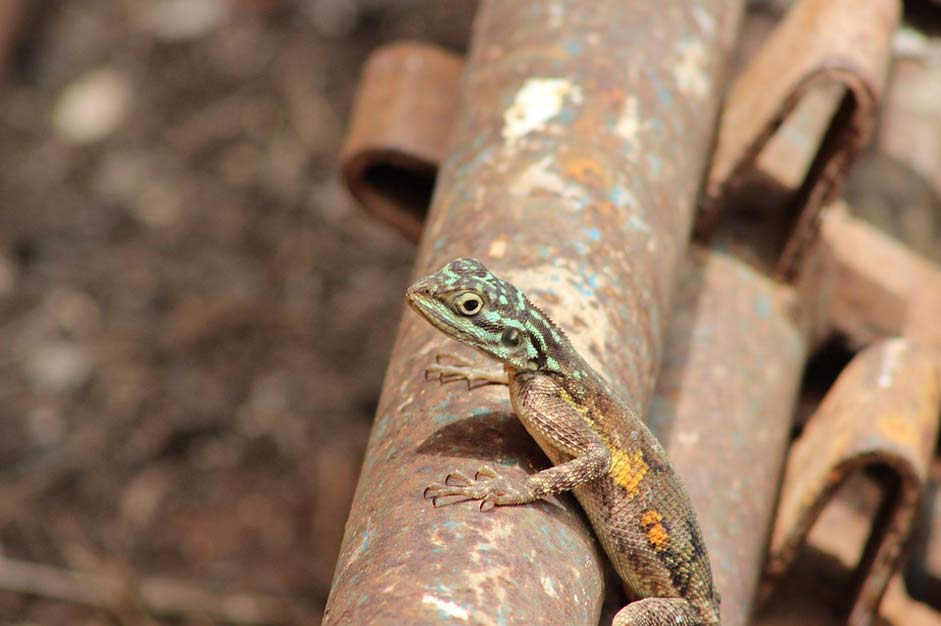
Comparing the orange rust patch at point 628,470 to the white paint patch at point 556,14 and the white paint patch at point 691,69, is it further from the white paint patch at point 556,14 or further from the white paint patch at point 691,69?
the white paint patch at point 556,14

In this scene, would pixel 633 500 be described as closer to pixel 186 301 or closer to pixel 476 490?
pixel 476 490

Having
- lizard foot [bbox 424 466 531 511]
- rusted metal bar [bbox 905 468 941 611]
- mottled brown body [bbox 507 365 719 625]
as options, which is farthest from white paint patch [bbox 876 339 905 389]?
lizard foot [bbox 424 466 531 511]

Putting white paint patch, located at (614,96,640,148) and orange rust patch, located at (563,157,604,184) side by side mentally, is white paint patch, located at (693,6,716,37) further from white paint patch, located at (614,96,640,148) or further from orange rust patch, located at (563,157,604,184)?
orange rust patch, located at (563,157,604,184)

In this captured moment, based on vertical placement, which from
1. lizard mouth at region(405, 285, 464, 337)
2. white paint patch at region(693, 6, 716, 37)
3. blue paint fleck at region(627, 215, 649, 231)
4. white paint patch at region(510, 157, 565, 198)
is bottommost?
lizard mouth at region(405, 285, 464, 337)

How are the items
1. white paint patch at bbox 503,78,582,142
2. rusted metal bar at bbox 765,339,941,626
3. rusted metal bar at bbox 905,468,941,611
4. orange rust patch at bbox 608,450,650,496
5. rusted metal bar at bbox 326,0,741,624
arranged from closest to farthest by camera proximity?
rusted metal bar at bbox 326,0,741,624 → orange rust patch at bbox 608,450,650,496 → white paint patch at bbox 503,78,582,142 → rusted metal bar at bbox 765,339,941,626 → rusted metal bar at bbox 905,468,941,611

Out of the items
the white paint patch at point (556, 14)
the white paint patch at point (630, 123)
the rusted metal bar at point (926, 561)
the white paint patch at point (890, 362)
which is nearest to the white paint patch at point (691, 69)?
the white paint patch at point (630, 123)

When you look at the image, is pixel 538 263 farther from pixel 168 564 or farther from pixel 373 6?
pixel 373 6

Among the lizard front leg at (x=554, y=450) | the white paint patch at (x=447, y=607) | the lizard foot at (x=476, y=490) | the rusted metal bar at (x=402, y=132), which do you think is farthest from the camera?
the rusted metal bar at (x=402, y=132)
